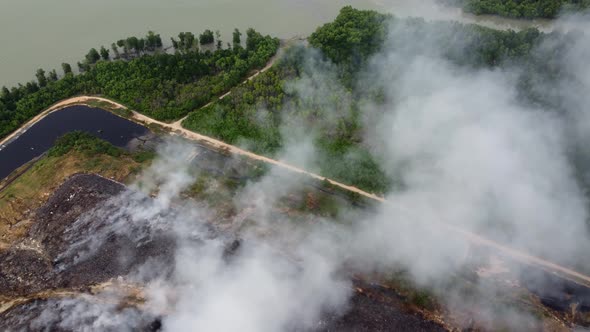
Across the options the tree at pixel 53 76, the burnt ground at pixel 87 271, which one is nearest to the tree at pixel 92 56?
the tree at pixel 53 76

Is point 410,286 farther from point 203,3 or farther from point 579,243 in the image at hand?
point 203,3

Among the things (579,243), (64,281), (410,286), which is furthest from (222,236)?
(579,243)

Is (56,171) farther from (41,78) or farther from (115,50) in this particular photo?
(115,50)

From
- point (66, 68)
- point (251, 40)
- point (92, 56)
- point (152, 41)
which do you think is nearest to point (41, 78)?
point (66, 68)

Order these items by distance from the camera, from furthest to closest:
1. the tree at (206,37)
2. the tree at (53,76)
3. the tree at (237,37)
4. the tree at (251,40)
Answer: the tree at (206,37) → the tree at (237,37) → the tree at (251,40) → the tree at (53,76)

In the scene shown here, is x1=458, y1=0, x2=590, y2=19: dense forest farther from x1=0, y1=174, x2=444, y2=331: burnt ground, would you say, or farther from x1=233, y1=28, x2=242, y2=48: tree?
x1=0, y1=174, x2=444, y2=331: burnt ground

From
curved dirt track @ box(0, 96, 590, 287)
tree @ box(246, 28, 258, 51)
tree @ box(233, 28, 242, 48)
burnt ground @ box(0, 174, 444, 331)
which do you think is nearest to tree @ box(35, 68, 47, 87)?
curved dirt track @ box(0, 96, 590, 287)

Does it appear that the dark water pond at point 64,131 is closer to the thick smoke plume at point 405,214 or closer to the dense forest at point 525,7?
the thick smoke plume at point 405,214
